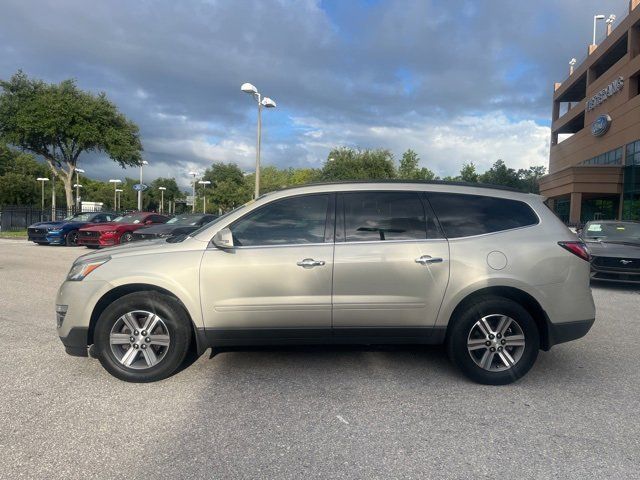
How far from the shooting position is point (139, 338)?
4.13 m

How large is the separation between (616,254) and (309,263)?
8.71 m

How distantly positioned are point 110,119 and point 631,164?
1411 inches

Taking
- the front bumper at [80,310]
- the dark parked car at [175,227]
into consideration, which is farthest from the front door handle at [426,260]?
the dark parked car at [175,227]

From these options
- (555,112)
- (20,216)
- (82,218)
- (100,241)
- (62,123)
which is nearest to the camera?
(100,241)

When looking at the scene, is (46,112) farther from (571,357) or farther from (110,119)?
(571,357)

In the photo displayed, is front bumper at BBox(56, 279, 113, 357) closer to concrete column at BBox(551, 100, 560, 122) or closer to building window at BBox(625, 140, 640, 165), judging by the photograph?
building window at BBox(625, 140, 640, 165)

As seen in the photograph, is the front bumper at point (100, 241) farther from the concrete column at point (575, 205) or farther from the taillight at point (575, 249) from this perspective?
the concrete column at point (575, 205)

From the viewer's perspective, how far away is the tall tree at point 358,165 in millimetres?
41750

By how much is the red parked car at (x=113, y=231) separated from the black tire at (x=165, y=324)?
1389 cm

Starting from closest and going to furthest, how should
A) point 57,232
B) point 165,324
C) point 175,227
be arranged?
point 165,324 < point 175,227 < point 57,232

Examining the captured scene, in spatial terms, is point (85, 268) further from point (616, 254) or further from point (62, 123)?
point (62, 123)

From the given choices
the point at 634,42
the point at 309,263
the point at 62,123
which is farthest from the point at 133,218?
the point at 634,42

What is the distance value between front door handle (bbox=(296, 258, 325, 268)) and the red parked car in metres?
14.5

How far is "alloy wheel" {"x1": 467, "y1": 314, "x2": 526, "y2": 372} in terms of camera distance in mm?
4211
